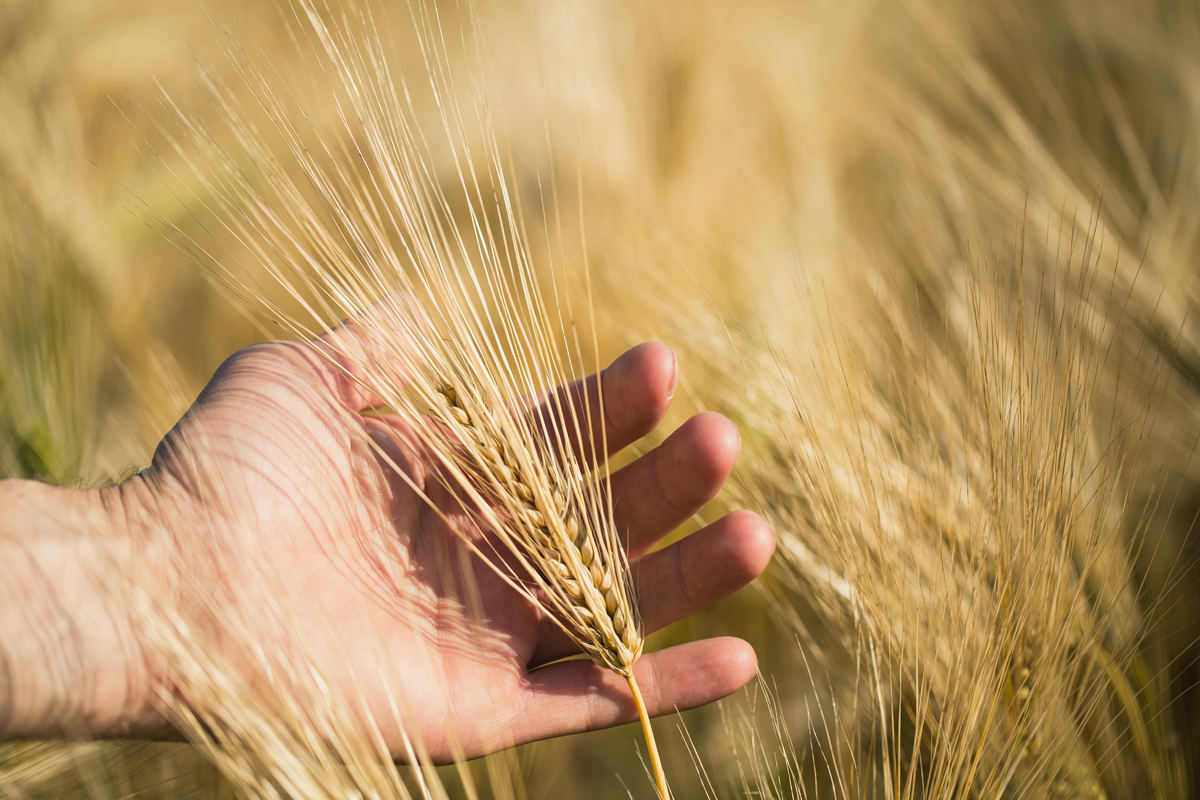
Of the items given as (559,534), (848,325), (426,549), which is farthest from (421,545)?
(848,325)

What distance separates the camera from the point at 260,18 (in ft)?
6.30

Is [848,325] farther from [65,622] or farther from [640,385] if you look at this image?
Answer: [65,622]

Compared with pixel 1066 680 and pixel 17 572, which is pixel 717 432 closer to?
pixel 1066 680

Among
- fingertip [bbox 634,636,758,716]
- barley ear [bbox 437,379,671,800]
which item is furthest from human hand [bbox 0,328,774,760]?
barley ear [bbox 437,379,671,800]

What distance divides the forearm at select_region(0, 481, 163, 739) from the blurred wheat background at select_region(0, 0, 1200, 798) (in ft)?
0.75

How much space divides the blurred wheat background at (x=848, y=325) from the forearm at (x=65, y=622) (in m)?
0.23

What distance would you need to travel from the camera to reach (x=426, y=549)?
953 millimetres

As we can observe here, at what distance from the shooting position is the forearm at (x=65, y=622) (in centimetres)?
69

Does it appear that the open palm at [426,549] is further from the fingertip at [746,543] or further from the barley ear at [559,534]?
the barley ear at [559,534]

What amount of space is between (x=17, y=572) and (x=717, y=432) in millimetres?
775

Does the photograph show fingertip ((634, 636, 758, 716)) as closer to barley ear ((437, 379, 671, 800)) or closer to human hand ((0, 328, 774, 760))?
human hand ((0, 328, 774, 760))

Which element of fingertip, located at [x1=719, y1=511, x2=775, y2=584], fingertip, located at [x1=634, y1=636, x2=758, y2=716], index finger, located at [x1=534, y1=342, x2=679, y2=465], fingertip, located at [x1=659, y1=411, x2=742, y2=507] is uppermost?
index finger, located at [x1=534, y1=342, x2=679, y2=465]

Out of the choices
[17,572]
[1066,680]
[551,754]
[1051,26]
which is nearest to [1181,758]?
[1066,680]

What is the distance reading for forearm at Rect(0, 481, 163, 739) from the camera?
686 millimetres
